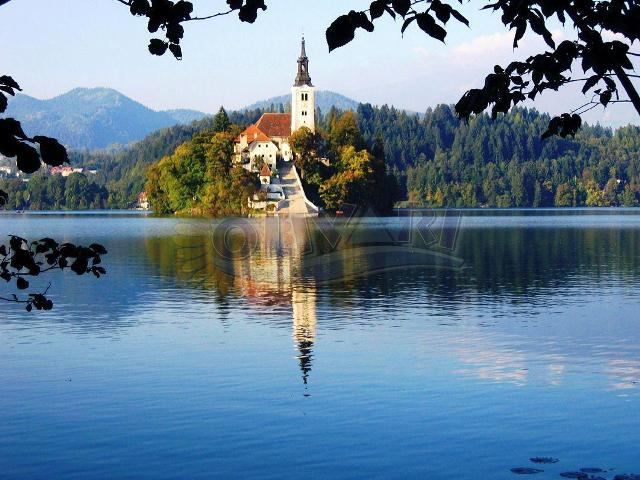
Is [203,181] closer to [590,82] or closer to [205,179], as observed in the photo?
[205,179]

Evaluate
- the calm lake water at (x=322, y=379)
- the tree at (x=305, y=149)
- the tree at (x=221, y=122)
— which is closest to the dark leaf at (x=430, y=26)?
the calm lake water at (x=322, y=379)

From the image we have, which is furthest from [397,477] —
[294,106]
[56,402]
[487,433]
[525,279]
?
[294,106]

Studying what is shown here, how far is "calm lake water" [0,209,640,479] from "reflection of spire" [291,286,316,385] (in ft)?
0.18

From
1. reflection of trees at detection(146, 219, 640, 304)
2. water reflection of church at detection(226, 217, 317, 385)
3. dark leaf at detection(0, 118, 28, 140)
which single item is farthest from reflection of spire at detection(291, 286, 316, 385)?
dark leaf at detection(0, 118, 28, 140)

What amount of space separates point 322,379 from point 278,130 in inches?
5600

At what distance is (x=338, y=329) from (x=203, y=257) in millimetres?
27862

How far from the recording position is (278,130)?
15775 cm

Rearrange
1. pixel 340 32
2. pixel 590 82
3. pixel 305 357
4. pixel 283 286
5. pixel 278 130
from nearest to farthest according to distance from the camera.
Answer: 1. pixel 340 32
2. pixel 590 82
3. pixel 305 357
4. pixel 283 286
5. pixel 278 130

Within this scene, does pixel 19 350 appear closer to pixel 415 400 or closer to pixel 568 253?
pixel 415 400

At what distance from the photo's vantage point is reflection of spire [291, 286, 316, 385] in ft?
62.0

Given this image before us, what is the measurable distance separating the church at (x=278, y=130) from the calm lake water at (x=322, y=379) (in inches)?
4170

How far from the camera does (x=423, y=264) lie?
149 ft

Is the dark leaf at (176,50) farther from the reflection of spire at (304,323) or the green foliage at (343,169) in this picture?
the green foliage at (343,169)

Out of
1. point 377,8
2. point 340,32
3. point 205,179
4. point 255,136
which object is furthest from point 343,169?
Result: point 340,32
